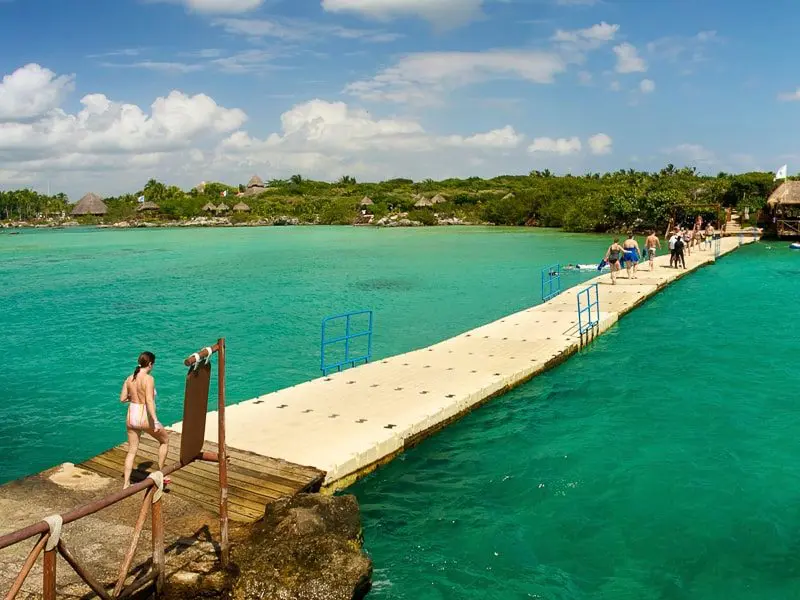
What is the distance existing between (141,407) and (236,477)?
1344 millimetres

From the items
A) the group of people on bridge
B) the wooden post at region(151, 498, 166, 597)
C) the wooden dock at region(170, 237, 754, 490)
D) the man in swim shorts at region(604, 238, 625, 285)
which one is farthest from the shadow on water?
the wooden post at region(151, 498, 166, 597)

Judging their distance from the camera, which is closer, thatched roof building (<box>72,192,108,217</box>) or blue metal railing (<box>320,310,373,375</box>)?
blue metal railing (<box>320,310,373,375</box>)

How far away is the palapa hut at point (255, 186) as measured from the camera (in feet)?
461

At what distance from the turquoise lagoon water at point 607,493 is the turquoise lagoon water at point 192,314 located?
5659 millimetres

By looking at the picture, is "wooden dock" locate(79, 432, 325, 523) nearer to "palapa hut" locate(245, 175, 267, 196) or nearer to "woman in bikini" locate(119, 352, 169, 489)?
"woman in bikini" locate(119, 352, 169, 489)

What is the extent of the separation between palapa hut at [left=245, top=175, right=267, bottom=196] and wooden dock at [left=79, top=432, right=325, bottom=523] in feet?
444

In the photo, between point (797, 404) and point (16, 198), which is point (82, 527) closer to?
point (797, 404)

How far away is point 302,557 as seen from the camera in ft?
19.3

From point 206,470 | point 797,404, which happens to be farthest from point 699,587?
point 797,404

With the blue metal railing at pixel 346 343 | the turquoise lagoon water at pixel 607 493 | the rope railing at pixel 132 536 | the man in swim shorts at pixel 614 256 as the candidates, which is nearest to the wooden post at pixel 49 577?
the rope railing at pixel 132 536

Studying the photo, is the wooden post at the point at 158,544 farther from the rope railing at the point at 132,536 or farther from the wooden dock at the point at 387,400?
the wooden dock at the point at 387,400

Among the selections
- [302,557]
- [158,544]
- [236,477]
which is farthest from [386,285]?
[158,544]

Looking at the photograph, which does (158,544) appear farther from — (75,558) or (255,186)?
(255,186)

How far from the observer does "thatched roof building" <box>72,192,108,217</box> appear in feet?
432
